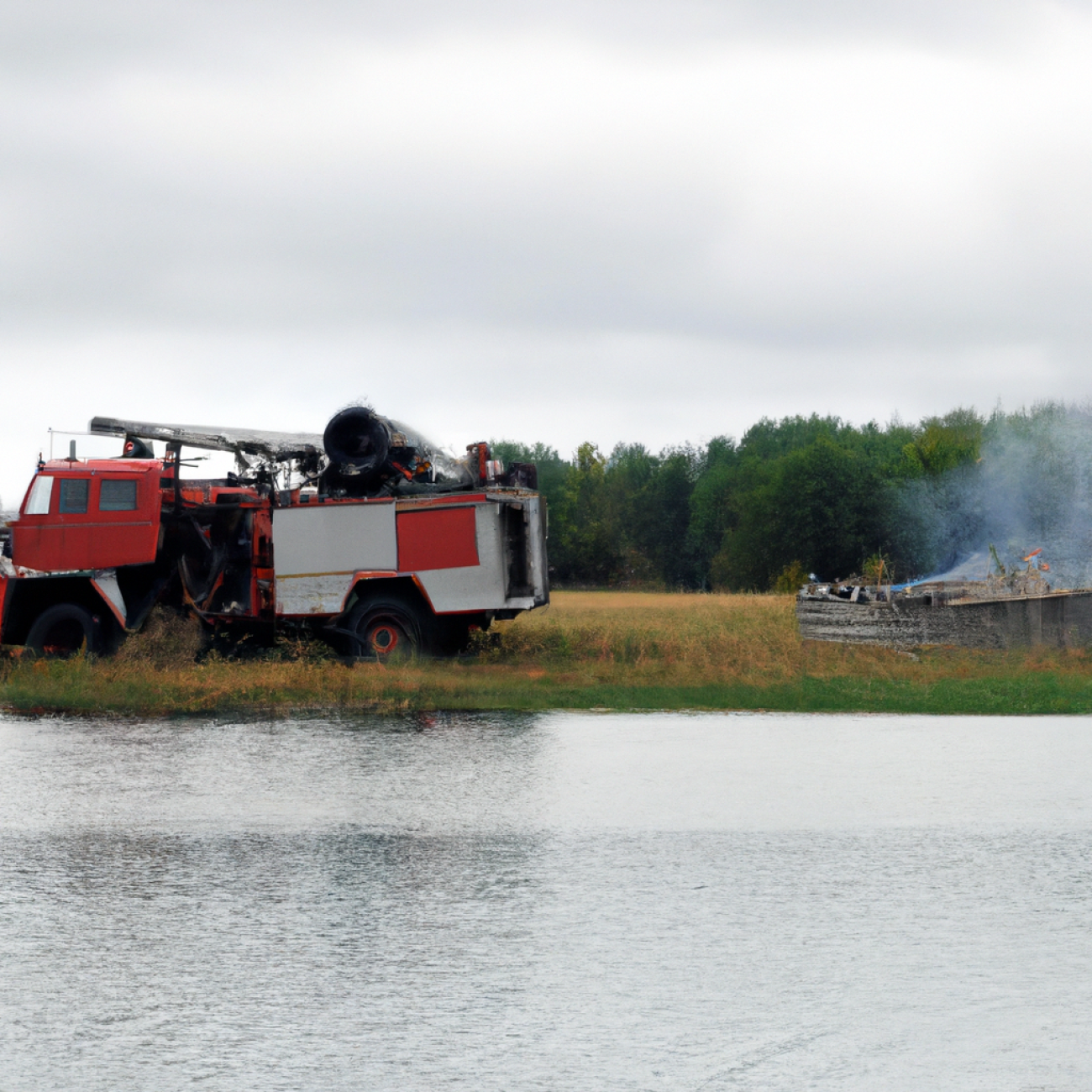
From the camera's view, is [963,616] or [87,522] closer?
[87,522]

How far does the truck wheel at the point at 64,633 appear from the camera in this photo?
62.9 feet

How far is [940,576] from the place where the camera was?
92.4 feet

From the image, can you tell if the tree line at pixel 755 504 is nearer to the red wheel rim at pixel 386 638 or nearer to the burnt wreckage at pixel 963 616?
the burnt wreckage at pixel 963 616

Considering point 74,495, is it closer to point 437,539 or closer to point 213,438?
point 213,438

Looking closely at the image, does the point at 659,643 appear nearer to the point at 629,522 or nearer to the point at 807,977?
the point at 807,977

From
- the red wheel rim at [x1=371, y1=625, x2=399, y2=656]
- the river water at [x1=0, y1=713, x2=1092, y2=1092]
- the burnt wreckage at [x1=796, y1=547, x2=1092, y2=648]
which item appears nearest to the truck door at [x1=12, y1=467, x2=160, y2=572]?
the red wheel rim at [x1=371, y1=625, x2=399, y2=656]

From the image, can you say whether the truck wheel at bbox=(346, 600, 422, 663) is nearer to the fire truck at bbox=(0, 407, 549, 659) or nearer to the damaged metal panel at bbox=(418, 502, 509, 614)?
the fire truck at bbox=(0, 407, 549, 659)

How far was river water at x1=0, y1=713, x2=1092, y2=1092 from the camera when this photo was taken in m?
4.55

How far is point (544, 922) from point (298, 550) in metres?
13.9

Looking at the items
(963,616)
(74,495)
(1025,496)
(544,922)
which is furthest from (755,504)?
(544,922)

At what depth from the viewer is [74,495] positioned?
19.5 meters

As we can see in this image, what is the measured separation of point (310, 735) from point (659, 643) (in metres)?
10.0

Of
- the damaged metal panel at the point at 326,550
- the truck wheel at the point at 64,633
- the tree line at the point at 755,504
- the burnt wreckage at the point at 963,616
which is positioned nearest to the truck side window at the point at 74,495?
the truck wheel at the point at 64,633

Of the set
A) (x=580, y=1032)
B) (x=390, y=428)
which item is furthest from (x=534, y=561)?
(x=580, y=1032)
